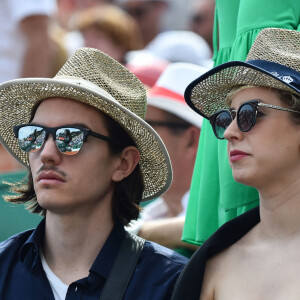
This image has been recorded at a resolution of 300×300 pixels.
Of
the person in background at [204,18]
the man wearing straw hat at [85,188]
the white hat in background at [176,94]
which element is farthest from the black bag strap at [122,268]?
the person in background at [204,18]

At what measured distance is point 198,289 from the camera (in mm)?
3141

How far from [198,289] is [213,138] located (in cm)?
81

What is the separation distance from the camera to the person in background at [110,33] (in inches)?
294

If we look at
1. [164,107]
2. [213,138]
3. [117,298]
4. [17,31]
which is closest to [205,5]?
[17,31]

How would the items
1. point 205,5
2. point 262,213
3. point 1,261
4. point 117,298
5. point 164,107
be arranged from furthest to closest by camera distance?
1. point 205,5
2. point 164,107
3. point 1,261
4. point 117,298
5. point 262,213

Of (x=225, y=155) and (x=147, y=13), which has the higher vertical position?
(x=147, y=13)

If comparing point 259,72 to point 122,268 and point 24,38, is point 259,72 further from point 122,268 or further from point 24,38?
point 24,38

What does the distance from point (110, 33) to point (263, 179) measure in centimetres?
468

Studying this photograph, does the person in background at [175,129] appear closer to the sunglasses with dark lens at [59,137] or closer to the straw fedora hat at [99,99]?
the straw fedora hat at [99,99]

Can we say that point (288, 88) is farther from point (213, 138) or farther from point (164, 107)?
point (164, 107)

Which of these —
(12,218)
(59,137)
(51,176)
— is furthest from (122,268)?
(12,218)

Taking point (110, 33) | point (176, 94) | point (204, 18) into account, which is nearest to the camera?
point (176, 94)

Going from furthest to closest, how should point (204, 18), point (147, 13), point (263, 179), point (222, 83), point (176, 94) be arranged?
1. point (147, 13)
2. point (204, 18)
3. point (176, 94)
4. point (222, 83)
5. point (263, 179)

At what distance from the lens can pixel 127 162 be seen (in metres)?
3.77
